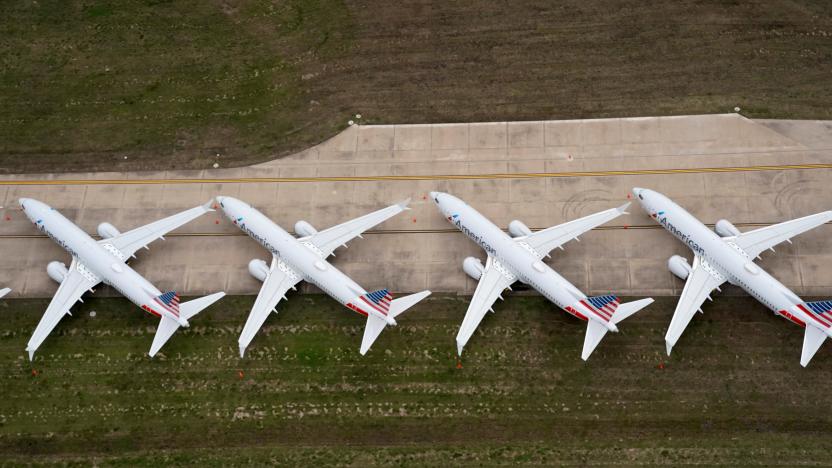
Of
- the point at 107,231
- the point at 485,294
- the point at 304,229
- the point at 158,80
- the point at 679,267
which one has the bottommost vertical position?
the point at 679,267

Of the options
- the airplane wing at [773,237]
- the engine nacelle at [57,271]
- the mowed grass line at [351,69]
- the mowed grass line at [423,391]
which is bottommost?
the mowed grass line at [423,391]

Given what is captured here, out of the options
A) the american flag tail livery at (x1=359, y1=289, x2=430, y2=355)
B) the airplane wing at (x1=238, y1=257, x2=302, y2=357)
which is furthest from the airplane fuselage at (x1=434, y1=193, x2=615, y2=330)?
the airplane wing at (x1=238, y1=257, x2=302, y2=357)

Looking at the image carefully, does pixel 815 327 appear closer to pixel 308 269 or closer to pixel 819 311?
pixel 819 311

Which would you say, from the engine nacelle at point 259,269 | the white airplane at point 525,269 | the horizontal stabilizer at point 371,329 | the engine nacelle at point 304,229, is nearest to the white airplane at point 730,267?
the white airplane at point 525,269

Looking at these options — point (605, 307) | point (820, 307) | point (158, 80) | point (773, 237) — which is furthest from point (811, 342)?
point (158, 80)

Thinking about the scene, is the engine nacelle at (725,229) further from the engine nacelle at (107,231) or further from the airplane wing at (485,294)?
the engine nacelle at (107,231)

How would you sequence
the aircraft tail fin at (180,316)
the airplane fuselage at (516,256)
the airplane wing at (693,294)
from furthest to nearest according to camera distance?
the aircraft tail fin at (180,316) → the airplane fuselage at (516,256) → the airplane wing at (693,294)

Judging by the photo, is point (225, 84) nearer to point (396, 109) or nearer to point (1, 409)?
point (396, 109)
